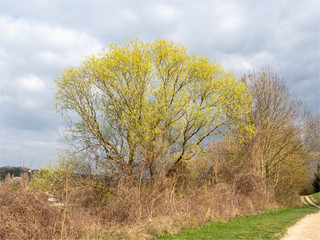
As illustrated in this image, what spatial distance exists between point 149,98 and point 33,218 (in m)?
10.9

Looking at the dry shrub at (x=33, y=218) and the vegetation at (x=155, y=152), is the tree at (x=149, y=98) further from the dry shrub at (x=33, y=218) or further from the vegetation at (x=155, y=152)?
the dry shrub at (x=33, y=218)

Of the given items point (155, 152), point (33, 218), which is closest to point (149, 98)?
point (155, 152)

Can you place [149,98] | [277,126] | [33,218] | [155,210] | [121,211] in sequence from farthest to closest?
[277,126] < [149,98] < [155,210] < [121,211] < [33,218]

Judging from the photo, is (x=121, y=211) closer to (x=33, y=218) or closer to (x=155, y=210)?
(x=155, y=210)

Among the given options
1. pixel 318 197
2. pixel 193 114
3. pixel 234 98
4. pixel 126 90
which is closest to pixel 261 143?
pixel 234 98

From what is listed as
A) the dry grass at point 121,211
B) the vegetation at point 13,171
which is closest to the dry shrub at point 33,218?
the dry grass at point 121,211

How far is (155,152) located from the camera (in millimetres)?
12586

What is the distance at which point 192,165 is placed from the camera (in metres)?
22.1

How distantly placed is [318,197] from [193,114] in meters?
32.6

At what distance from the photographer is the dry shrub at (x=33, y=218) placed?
337 inches

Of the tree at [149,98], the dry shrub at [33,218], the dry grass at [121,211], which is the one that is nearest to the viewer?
the dry shrub at [33,218]

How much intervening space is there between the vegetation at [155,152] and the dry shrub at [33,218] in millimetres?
35

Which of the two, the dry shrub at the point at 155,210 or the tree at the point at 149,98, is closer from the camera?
the dry shrub at the point at 155,210

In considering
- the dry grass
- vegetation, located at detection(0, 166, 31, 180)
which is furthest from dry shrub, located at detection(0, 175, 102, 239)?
vegetation, located at detection(0, 166, 31, 180)
